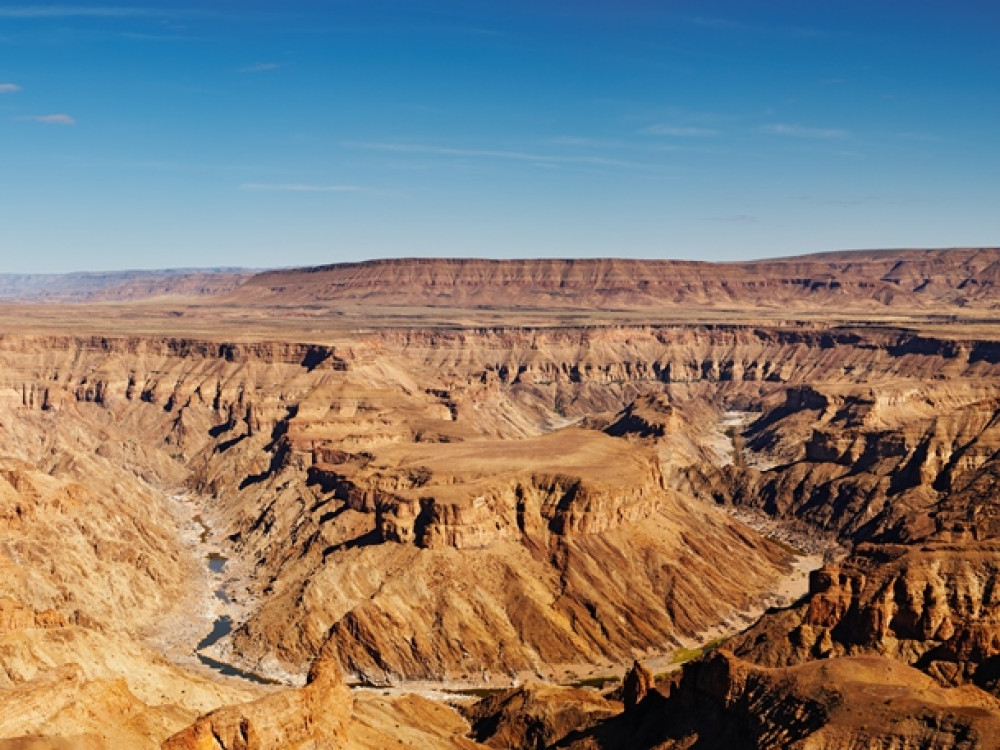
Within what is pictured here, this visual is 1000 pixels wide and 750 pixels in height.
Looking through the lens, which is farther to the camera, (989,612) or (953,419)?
(953,419)

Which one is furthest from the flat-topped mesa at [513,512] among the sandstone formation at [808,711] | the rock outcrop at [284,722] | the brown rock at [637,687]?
the rock outcrop at [284,722]

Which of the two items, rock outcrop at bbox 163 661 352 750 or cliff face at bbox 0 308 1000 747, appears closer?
rock outcrop at bbox 163 661 352 750

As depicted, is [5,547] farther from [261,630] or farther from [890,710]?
[890,710]

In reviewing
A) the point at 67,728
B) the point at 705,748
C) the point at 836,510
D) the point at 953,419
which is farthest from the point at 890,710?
the point at 953,419

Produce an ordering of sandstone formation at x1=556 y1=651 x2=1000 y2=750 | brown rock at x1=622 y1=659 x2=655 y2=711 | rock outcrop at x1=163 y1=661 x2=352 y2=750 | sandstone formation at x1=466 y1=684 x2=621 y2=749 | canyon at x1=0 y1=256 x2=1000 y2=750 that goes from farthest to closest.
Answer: sandstone formation at x1=466 y1=684 x2=621 y2=749 < brown rock at x1=622 y1=659 x2=655 y2=711 < canyon at x1=0 y1=256 x2=1000 y2=750 < rock outcrop at x1=163 y1=661 x2=352 y2=750 < sandstone formation at x1=556 y1=651 x2=1000 y2=750

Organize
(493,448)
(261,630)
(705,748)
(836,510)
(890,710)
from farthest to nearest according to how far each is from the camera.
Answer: (836,510)
(493,448)
(261,630)
(705,748)
(890,710)

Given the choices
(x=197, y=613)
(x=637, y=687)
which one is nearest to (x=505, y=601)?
(x=197, y=613)

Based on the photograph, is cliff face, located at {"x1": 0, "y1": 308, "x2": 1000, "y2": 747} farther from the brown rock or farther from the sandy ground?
the brown rock

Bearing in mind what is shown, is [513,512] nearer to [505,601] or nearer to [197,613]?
[505,601]

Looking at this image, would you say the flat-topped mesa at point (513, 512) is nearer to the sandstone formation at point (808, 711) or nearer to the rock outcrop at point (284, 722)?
the sandstone formation at point (808, 711)

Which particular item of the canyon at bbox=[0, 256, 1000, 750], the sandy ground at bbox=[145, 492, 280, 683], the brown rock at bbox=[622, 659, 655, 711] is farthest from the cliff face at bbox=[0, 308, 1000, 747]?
the brown rock at bbox=[622, 659, 655, 711]

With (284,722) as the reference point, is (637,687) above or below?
below
